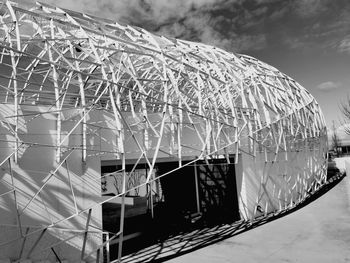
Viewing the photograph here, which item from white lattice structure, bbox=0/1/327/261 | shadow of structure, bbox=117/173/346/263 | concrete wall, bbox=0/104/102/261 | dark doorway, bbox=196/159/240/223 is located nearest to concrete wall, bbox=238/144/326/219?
white lattice structure, bbox=0/1/327/261

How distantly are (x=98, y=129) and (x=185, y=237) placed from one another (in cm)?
708

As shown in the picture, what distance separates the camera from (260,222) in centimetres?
1645

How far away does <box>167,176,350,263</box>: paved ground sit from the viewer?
36.4 ft

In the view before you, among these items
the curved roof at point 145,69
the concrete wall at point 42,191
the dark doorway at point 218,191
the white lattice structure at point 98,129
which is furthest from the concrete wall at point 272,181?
the concrete wall at point 42,191

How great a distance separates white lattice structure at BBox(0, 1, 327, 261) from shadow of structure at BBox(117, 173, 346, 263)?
1.28 metres

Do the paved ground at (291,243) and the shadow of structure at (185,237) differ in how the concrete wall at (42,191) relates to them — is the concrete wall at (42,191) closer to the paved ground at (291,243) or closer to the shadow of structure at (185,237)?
the shadow of structure at (185,237)

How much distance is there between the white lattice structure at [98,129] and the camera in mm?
9711

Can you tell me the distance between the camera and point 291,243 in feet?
41.1

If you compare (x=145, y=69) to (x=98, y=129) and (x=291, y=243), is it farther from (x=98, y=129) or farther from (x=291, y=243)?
(x=291, y=243)

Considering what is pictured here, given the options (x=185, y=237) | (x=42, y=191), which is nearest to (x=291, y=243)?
(x=185, y=237)

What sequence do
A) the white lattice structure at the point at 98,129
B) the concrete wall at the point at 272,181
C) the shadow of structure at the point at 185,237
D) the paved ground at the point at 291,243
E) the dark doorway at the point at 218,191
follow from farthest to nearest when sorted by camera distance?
the dark doorway at the point at 218,191 → the concrete wall at the point at 272,181 → the shadow of structure at the point at 185,237 → the paved ground at the point at 291,243 → the white lattice structure at the point at 98,129

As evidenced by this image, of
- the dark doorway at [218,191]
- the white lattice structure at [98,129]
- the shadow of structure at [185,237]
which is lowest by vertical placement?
the shadow of structure at [185,237]

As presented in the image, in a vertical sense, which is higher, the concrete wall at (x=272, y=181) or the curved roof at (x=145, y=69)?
the curved roof at (x=145, y=69)

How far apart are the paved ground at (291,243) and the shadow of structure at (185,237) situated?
0.50 meters
